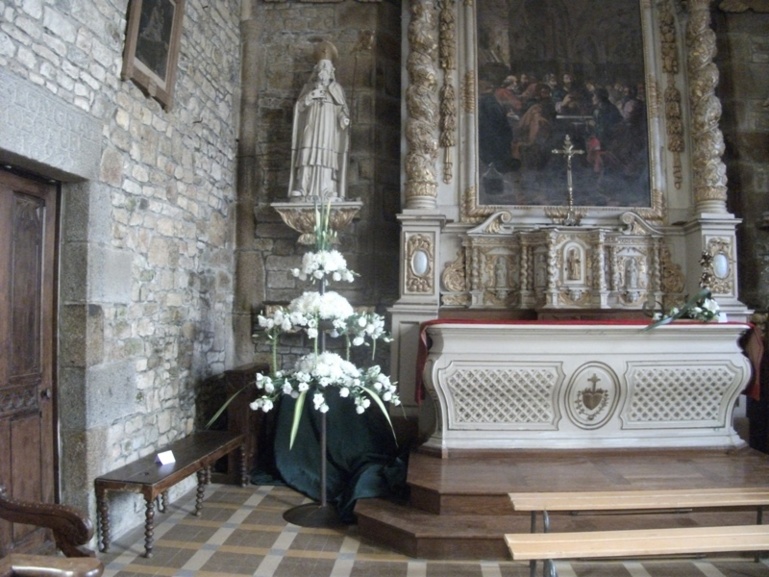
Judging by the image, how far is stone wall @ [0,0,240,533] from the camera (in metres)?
3.19

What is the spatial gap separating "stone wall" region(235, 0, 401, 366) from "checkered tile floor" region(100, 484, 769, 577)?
2160 mm

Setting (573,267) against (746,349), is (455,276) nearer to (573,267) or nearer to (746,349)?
(573,267)

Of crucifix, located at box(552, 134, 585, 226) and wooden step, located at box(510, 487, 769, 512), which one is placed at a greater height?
crucifix, located at box(552, 134, 585, 226)

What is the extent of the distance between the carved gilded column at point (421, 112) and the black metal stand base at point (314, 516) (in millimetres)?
2495

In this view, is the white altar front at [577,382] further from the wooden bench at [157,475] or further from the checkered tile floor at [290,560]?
the wooden bench at [157,475]

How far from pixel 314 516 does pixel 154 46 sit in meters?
3.19

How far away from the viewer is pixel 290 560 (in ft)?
11.3

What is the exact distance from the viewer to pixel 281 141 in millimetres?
6102

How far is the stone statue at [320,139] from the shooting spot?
5566 millimetres

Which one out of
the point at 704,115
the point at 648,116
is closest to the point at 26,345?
the point at 648,116

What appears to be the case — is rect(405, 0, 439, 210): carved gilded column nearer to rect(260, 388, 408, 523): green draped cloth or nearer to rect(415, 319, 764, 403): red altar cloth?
rect(415, 319, 764, 403): red altar cloth

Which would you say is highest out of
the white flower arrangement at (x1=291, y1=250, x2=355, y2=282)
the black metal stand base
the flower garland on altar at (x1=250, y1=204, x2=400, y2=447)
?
the white flower arrangement at (x1=291, y1=250, x2=355, y2=282)

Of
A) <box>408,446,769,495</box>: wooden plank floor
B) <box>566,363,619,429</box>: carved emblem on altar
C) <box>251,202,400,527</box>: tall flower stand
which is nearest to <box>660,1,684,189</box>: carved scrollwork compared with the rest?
<box>566,363,619,429</box>: carved emblem on altar

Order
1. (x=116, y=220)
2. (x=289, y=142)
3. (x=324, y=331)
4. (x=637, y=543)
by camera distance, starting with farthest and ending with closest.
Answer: (x=289, y=142) < (x=324, y=331) < (x=116, y=220) < (x=637, y=543)
